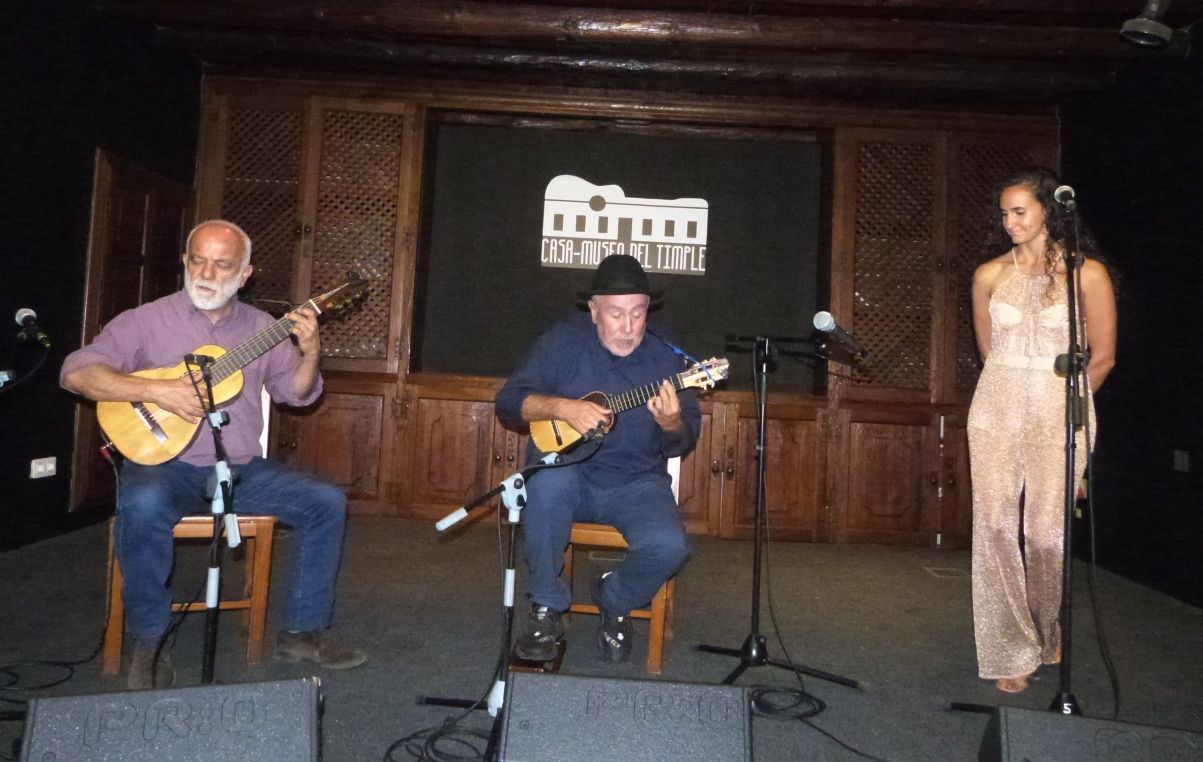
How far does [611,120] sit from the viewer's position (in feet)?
19.7

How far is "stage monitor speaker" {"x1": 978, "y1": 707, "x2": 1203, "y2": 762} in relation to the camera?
1.54 meters

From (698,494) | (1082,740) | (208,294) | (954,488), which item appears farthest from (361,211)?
(1082,740)

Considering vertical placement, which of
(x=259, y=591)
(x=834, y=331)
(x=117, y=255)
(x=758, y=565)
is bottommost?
→ (x=259, y=591)

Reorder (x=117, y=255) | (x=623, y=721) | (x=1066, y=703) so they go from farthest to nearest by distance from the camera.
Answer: (x=117, y=255) < (x=1066, y=703) < (x=623, y=721)

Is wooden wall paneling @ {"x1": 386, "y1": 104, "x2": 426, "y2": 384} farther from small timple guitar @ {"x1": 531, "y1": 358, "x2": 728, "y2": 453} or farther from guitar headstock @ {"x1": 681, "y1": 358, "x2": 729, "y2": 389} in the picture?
guitar headstock @ {"x1": 681, "y1": 358, "x2": 729, "y2": 389}

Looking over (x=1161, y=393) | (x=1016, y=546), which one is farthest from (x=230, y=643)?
(x=1161, y=393)

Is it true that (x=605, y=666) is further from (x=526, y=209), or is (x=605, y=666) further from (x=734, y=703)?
(x=526, y=209)

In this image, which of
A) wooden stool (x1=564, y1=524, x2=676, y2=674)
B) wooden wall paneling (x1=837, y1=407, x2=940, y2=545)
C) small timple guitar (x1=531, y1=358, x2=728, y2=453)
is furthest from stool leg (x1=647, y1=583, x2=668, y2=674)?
wooden wall paneling (x1=837, y1=407, x2=940, y2=545)

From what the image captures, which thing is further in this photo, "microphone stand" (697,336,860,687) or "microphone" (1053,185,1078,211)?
"microphone stand" (697,336,860,687)

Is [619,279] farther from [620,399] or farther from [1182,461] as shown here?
[1182,461]

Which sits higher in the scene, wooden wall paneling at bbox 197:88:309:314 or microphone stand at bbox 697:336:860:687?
wooden wall paneling at bbox 197:88:309:314

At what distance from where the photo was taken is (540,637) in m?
2.79

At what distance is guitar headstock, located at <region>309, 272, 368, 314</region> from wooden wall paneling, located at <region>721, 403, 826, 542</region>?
3.20 metres

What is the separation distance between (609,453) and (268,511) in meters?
1.16
